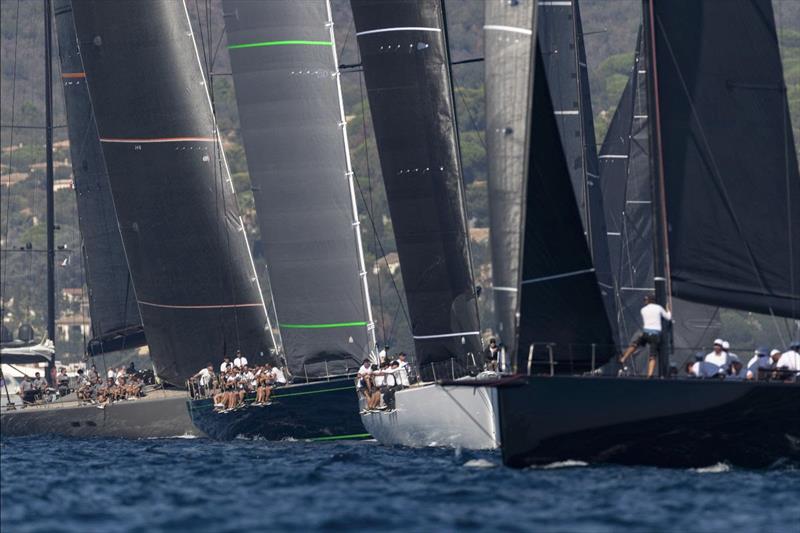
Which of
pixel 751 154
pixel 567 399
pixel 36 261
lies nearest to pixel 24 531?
pixel 567 399

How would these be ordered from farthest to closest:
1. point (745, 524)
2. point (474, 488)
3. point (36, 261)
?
point (36, 261)
point (474, 488)
point (745, 524)

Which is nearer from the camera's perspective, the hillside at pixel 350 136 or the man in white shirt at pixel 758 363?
the man in white shirt at pixel 758 363

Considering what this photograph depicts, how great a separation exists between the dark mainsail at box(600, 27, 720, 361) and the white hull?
7249 millimetres

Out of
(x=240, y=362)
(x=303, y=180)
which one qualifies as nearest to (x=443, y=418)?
(x=303, y=180)

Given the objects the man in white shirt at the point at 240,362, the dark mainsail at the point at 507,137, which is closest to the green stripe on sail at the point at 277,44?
the man in white shirt at the point at 240,362

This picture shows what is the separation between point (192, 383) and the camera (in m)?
33.2

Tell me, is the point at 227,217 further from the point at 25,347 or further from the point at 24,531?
the point at 24,531

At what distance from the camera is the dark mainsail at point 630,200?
35.5 m

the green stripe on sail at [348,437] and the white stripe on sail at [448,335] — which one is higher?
the white stripe on sail at [448,335]

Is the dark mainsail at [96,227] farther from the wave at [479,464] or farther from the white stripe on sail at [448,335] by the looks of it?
the wave at [479,464]

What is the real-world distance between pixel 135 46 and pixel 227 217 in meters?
3.65

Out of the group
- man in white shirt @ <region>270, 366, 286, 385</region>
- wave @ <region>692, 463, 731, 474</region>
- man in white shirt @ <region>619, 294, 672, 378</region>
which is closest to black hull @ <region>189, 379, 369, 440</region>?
man in white shirt @ <region>270, 366, 286, 385</region>

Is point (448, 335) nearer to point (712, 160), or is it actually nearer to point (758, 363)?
point (758, 363)

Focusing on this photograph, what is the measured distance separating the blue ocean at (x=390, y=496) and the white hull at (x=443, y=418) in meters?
0.67
